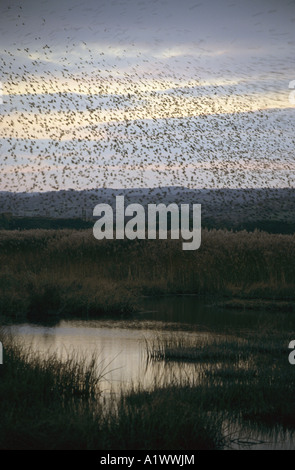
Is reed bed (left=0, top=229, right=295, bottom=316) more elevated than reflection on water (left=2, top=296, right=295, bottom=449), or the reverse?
reed bed (left=0, top=229, right=295, bottom=316)

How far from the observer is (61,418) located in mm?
7844

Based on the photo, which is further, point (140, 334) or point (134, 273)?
point (134, 273)

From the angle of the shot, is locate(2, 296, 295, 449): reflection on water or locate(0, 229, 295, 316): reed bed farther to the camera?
locate(0, 229, 295, 316): reed bed

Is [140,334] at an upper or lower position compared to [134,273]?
lower

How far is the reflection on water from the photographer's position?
11.1m

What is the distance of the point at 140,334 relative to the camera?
1584 cm

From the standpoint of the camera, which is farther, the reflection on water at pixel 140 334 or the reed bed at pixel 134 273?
the reed bed at pixel 134 273

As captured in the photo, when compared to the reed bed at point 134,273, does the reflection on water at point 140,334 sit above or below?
below

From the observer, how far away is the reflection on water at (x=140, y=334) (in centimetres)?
1108
